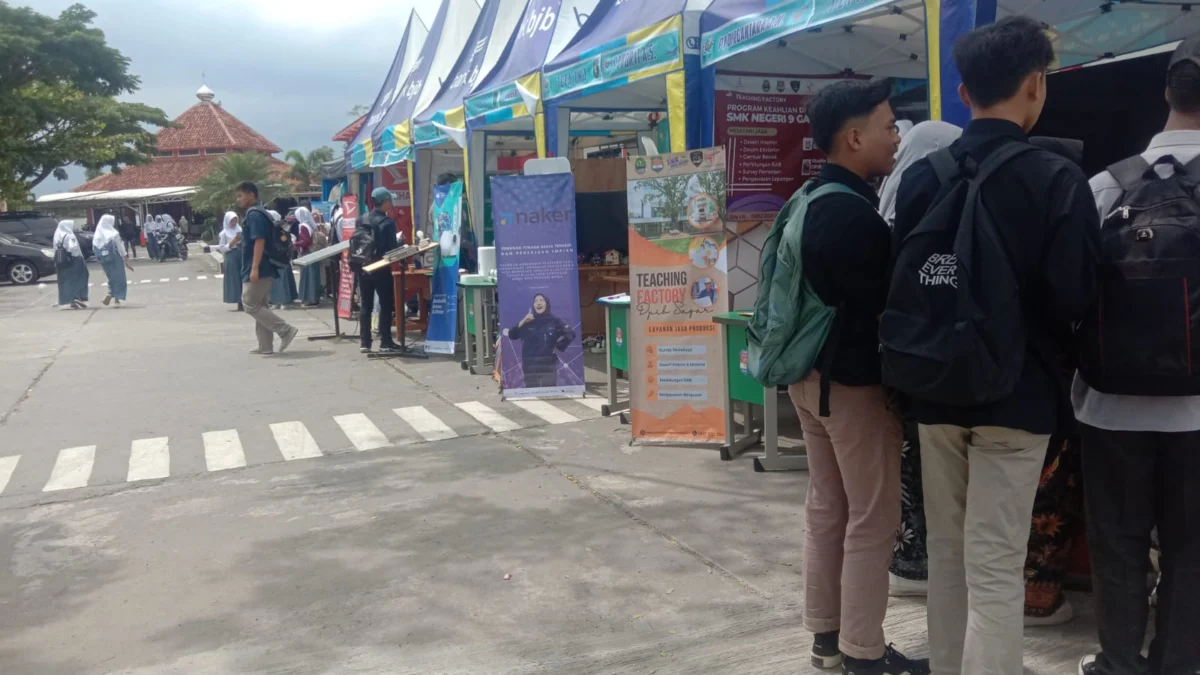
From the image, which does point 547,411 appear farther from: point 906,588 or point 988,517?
point 988,517

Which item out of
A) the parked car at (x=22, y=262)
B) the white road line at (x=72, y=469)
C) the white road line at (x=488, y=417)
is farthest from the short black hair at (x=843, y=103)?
the parked car at (x=22, y=262)

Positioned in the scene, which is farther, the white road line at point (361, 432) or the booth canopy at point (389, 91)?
the booth canopy at point (389, 91)

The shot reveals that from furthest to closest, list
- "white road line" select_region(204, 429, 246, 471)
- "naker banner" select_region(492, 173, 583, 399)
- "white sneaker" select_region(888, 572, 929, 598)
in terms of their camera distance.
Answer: "naker banner" select_region(492, 173, 583, 399) < "white road line" select_region(204, 429, 246, 471) < "white sneaker" select_region(888, 572, 929, 598)

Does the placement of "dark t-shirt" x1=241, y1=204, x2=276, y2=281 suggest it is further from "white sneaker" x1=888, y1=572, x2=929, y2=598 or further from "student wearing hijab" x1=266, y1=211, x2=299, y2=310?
"white sneaker" x1=888, y1=572, x2=929, y2=598

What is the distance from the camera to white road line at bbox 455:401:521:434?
7.18 metres

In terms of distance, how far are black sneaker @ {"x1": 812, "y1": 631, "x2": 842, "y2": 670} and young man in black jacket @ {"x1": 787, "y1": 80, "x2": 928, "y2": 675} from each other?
113 millimetres

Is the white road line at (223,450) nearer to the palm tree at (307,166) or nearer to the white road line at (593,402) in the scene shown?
the white road line at (593,402)

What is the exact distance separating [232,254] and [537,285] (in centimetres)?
1012

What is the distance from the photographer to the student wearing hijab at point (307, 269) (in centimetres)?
1697

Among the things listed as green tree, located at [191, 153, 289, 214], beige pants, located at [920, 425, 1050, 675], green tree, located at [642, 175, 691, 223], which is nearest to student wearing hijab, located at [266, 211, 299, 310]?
green tree, located at [642, 175, 691, 223]

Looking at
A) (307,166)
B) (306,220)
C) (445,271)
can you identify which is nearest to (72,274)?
(306,220)

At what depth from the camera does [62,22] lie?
35.9 m

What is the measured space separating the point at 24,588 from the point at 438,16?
12204 millimetres

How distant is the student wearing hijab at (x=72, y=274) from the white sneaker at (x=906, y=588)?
56.3 feet
